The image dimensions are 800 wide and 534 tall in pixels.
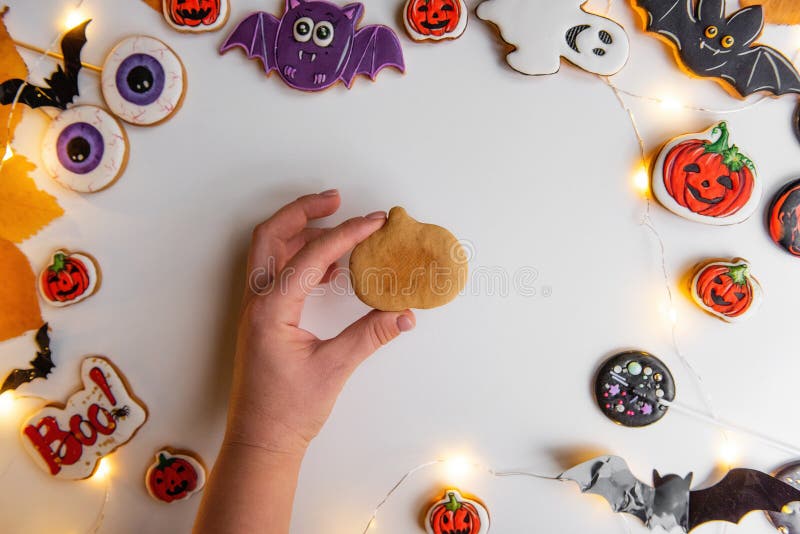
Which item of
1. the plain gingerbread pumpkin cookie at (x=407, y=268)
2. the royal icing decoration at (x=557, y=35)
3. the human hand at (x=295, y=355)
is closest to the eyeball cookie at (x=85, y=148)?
the human hand at (x=295, y=355)

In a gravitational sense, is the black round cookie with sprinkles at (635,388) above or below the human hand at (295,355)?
below

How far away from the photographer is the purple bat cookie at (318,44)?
0.98 m

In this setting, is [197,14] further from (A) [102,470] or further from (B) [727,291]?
(B) [727,291]

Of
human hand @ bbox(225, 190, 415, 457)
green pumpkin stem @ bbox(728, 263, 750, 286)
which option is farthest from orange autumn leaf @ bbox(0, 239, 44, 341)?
green pumpkin stem @ bbox(728, 263, 750, 286)

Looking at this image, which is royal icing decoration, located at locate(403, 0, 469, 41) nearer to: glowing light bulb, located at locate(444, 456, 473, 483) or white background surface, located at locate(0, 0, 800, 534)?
white background surface, located at locate(0, 0, 800, 534)

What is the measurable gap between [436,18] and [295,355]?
747 millimetres

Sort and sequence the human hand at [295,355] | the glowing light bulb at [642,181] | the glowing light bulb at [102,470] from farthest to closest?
the glowing light bulb at [102,470] < the glowing light bulb at [642,181] < the human hand at [295,355]

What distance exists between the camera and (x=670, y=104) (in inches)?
38.8

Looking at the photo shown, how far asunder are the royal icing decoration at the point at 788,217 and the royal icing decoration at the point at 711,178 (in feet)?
0.20

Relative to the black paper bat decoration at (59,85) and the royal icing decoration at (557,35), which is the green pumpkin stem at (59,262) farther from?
the royal icing decoration at (557,35)

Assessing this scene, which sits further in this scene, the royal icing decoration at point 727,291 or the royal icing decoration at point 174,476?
the royal icing decoration at point 174,476

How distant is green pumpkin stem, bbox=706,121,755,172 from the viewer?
0.94 metres

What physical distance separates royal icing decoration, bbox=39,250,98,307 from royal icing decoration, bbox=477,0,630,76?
1.05 metres

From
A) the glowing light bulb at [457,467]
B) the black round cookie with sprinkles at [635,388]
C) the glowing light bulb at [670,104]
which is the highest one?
the glowing light bulb at [670,104]
